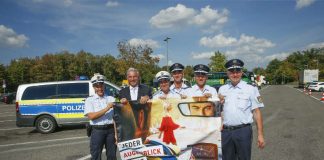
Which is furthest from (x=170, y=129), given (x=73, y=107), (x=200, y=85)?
(x=73, y=107)

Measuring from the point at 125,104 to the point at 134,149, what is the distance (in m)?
0.74

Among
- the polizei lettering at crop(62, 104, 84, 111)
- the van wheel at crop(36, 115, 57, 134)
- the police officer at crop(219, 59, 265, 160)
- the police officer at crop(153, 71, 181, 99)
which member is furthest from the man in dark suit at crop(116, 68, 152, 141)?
the van wheel at crop(36, 115, 57, 134)

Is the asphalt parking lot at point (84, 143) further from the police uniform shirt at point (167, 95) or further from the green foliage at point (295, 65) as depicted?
the green foliage at point (295, 65)

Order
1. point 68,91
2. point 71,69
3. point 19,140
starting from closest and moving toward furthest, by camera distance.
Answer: point 19,140 < point 68,91 < point 71,69

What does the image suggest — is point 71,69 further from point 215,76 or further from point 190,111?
point 190,111

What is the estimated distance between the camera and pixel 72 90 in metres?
12.3

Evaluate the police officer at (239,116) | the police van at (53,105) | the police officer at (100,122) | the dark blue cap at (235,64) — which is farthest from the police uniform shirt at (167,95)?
the police van at (53,105)

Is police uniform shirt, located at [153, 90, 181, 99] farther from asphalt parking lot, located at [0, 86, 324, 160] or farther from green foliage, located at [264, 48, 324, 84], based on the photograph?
green foliage, located at [264, 48, 324, 84]

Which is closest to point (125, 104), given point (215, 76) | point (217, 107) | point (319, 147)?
point (217, 107)

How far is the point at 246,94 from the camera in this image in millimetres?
4578

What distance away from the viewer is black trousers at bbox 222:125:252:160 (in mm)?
4550

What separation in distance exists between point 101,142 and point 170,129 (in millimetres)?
1185

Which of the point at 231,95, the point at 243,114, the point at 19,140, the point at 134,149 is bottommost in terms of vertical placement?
the point at 19,140

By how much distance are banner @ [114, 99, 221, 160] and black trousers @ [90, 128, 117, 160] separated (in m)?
0.20
